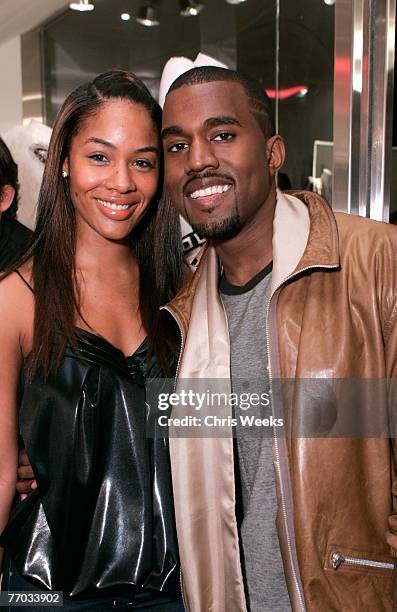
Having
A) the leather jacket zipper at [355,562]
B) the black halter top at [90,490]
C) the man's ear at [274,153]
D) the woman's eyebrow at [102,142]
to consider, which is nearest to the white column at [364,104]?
the man's ear at [274,153]

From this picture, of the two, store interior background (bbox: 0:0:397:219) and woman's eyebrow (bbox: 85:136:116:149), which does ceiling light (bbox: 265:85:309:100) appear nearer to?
store interior background (bbox: 0:0:397:219)

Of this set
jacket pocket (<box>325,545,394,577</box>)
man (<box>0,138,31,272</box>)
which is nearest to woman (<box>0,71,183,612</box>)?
jacket pocket (<box>325,545,394,577</box>)

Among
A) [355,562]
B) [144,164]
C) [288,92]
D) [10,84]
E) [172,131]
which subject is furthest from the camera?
[10,84]

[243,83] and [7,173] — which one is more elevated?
[7,173]

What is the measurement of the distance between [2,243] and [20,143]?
622mm

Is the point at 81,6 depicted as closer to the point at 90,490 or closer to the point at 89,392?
the point at 89,392

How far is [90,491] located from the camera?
1535 mm

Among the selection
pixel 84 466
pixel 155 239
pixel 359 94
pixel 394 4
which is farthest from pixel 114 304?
pixel 394 4

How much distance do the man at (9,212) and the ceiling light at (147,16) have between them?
71 centimetres

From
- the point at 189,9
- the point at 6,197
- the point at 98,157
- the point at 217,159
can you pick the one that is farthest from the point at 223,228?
the point at 189,9

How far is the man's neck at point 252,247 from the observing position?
1.54 m

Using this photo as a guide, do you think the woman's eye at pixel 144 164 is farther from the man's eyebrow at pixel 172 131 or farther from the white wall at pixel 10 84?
the white wall at pixel 10 84

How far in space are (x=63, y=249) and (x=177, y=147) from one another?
1.29 feet

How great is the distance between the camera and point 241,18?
98.7 inches
